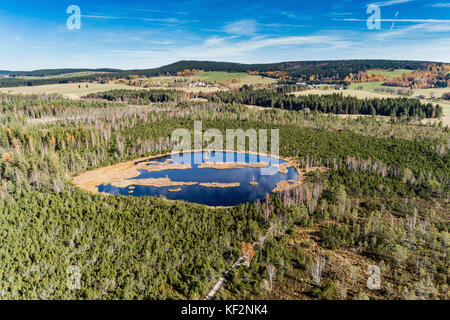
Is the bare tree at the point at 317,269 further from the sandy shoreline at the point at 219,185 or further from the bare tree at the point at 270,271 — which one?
the sandy shoreline at the point at 219,185

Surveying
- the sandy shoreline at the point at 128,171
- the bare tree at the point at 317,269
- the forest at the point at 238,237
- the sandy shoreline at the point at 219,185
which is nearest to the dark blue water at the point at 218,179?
the sandy shoreline at the point at 219,185

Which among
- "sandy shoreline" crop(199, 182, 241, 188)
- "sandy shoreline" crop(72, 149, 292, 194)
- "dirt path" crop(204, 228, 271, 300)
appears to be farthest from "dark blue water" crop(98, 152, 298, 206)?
"dirt path" crop(204, 228, 271, 300)

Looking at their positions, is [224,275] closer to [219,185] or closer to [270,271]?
[270,271]

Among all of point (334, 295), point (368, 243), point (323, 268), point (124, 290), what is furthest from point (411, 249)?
point (124, 290)

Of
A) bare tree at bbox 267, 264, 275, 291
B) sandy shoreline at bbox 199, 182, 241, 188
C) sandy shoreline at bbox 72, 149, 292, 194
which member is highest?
sandy shoreline at bbox 72, 149, 292, 194

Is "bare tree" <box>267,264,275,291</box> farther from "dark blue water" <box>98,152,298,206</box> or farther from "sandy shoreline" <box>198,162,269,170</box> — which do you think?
"sandy shoreline" <box>198,162,269,170</box>

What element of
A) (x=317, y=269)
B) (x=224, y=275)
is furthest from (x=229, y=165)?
(x=317, y=269)

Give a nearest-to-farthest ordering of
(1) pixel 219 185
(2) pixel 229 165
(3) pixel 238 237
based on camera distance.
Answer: (3) pixel 238 237 < (1) pixel 219 185 < (2) pixel 229 165

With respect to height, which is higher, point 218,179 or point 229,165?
point 229,165
